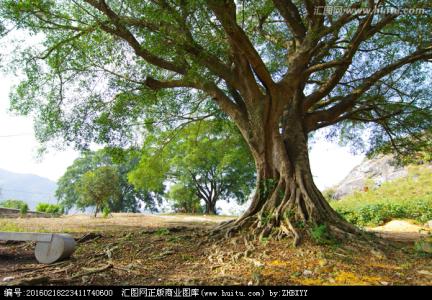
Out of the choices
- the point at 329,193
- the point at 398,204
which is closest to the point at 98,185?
the point at 398,204

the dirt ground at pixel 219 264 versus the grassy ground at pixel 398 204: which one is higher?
the grassy ground at pixel 398 204

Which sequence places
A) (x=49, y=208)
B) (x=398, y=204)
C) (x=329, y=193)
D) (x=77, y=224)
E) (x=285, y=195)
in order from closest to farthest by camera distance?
1. (x=285, y=195)
2. (x=77, y=224)
3. (x=398, y=204)
4. (x=49, y=208)
5. (x=329, y=193)

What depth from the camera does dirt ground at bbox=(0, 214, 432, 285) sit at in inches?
184

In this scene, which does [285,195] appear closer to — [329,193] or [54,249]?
[54,249]

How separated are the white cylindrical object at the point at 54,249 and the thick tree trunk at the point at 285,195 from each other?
132 inches

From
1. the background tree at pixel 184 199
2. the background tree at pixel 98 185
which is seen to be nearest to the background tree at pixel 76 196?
the background tree at pixel 184 199

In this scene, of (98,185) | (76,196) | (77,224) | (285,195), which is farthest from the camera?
(76,196)

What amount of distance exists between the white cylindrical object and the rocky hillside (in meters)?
20.9

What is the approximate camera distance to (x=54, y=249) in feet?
18.7

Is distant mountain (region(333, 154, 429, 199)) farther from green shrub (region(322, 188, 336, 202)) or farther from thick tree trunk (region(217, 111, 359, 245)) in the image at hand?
thick tree trunk (region(217, 111, 359, 245))

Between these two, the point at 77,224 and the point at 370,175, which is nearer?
the point at 77,224

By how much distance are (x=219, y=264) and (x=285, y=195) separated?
309 centimetres

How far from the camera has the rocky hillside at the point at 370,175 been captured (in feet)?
75.9

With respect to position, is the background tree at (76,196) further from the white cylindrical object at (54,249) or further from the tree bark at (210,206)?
the white cylindrical object at (54,249)
